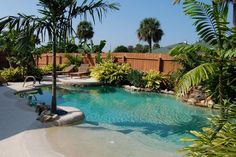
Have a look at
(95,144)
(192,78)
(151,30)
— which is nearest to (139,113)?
(95,144)

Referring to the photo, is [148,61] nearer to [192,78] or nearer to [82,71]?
[82,71]

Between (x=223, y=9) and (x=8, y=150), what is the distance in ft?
13.5

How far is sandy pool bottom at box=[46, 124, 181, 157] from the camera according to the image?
5801 mm

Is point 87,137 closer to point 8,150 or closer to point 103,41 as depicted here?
point 8,150

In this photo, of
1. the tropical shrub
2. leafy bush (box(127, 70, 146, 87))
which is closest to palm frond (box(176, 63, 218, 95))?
the tropical shrub

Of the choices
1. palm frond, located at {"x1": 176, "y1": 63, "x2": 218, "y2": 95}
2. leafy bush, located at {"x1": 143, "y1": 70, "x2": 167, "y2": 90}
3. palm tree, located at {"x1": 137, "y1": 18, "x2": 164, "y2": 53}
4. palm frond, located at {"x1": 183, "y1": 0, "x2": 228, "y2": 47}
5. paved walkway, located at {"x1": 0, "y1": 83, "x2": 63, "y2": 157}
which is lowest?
paved walkway, located at {"x1": 0, "y1": 83, "x2": 63, "y2": 157}

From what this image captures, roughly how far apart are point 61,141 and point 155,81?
10.1 m

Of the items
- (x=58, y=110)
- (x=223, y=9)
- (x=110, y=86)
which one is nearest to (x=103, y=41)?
(x=110, y=86)

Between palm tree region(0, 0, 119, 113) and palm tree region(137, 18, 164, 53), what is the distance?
3816 cm

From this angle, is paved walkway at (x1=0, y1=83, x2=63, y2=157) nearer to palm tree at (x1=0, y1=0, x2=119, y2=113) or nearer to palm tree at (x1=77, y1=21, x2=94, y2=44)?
palm tree at (x1=0, y1=0, x2=119, y2=113)

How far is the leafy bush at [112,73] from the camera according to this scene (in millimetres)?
17859

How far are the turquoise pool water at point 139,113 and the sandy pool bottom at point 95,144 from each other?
0.56 meters

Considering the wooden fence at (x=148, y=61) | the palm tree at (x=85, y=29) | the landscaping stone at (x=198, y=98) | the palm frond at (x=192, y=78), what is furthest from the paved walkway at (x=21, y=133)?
the palm tree at (x=85, y=29)

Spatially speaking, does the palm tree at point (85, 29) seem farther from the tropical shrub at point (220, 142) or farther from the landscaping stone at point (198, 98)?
the tropical shrub at point (220, 142)
